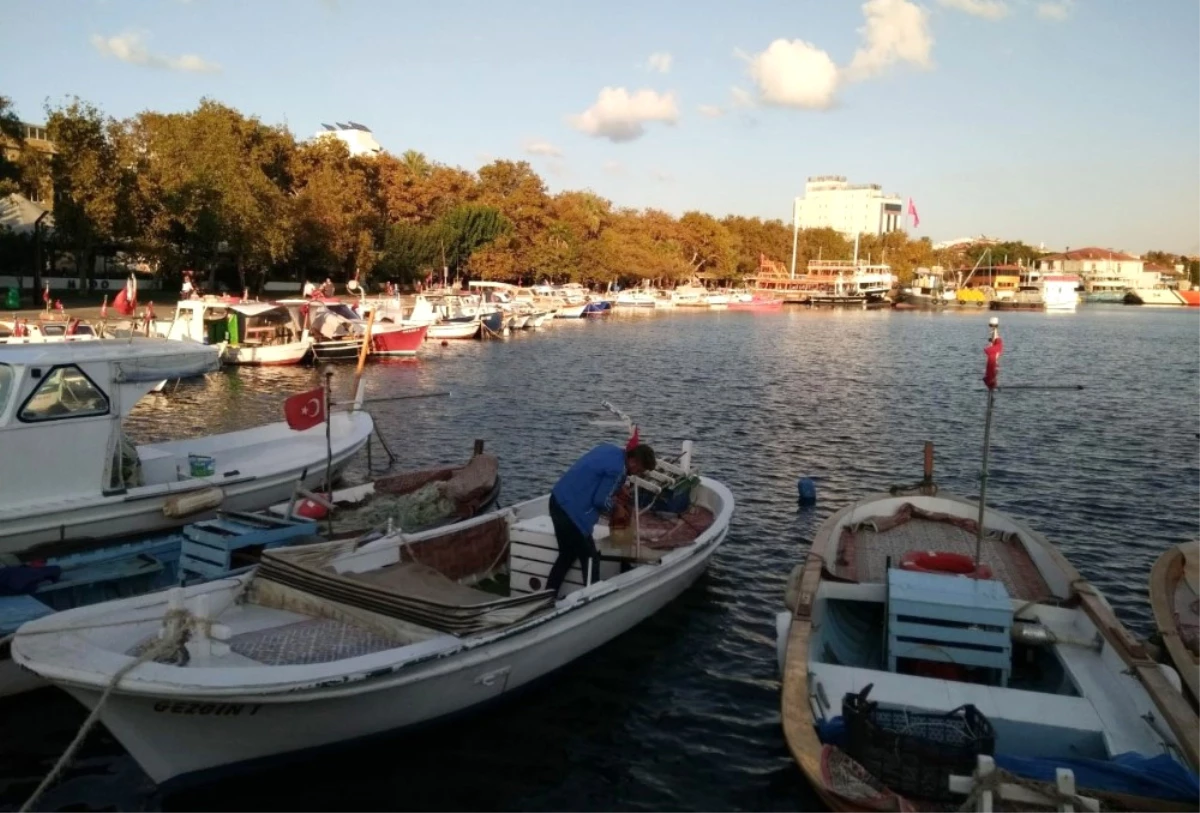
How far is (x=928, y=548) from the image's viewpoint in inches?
504

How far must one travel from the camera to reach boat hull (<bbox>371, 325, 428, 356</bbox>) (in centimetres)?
4606

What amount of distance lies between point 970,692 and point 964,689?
6cm

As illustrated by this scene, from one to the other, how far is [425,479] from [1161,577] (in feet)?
35.8

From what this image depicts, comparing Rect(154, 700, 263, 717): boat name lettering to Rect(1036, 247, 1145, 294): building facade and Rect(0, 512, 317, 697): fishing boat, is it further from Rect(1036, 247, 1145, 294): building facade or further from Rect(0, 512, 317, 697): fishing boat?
Rect(1036, 247, 1145, 294): building facade

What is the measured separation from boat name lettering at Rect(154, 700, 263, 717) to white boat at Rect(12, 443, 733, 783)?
15 millimetres

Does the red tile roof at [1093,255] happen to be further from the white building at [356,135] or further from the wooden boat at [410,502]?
the wooden boat at [410,502]

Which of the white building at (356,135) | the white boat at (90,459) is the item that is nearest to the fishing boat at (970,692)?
the white boat at (90,459)

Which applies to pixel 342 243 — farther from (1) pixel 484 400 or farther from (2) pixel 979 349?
(2) pixel 979 349

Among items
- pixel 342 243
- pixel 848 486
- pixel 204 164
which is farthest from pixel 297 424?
pixel 342 243

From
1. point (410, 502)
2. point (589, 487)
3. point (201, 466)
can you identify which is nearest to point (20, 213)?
point (201, 466)

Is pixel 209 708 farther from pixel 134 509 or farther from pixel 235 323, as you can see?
pixel 235 323

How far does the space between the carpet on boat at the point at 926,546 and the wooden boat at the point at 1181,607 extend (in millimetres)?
1197

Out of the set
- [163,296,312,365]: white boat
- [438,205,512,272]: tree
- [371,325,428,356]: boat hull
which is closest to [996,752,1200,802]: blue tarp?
[163,296,312,365]: white boat

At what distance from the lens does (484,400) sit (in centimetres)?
3331
